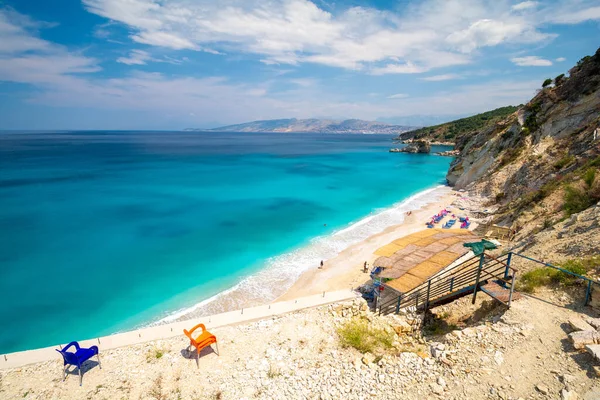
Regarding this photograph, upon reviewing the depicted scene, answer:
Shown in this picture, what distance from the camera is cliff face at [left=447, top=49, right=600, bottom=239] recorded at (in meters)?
17.3

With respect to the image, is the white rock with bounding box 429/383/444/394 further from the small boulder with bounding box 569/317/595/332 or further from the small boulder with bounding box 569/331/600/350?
the small boulder with bounding box 569/317/595/332

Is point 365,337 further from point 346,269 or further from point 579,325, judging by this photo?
point 346,269

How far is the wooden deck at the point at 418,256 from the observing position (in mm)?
14164

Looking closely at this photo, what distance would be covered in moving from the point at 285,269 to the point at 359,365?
45.4 feet

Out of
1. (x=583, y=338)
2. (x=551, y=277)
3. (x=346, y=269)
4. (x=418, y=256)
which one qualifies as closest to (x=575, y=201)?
(x=418, y=256)

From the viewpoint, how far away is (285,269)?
73.2 ft

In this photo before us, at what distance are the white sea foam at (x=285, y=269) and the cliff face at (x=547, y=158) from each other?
11.6 m

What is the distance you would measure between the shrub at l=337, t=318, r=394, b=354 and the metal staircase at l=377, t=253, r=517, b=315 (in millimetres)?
2342

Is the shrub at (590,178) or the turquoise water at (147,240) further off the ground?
the shrub at (590,178)

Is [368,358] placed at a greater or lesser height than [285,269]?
greater

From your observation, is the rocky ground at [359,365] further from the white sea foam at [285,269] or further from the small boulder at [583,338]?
the white sea foam at [285,269]

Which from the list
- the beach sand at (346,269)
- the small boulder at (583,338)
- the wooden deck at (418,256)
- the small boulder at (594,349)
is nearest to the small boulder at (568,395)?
the small boulder at (594,349)

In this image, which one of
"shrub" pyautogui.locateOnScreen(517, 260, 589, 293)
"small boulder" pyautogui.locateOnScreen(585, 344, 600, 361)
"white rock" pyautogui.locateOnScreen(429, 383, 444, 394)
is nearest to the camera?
"small boulder" pyautogui.locateOnScreen(585, 344, 600, 361)

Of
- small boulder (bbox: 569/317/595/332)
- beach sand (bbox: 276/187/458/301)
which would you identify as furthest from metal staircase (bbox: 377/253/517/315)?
beach sand (bbox: 276/187/458/301)
